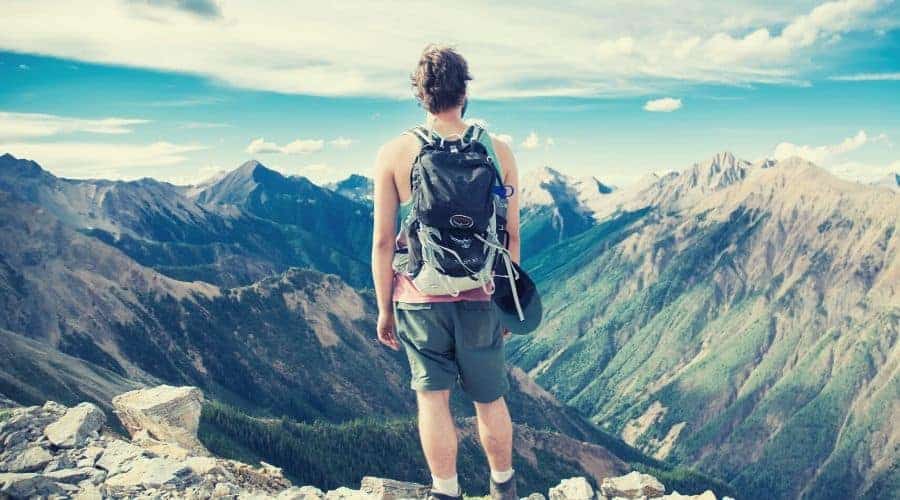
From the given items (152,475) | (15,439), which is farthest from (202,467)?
(15,439)

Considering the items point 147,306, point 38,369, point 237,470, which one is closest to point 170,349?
point 147,306

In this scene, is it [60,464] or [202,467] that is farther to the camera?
[202,467]

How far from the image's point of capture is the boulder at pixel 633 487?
14.5 m

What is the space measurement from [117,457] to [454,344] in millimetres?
8528

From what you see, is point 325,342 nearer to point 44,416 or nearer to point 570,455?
point 570,455

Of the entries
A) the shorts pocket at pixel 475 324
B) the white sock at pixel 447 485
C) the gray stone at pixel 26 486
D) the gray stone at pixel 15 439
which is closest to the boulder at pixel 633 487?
the white sock at pixel 447 485

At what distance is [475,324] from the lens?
29.6ft

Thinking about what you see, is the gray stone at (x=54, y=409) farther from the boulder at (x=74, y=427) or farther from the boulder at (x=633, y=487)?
the boulder at (x=633, y=487)

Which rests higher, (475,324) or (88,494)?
(475,324)

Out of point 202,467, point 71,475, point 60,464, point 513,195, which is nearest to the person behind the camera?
point 513,195

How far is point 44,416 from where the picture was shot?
14750 millimetres

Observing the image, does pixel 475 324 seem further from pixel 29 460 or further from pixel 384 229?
pixel 29 460

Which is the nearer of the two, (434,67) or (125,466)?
(434,67)

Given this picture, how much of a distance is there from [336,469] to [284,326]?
3159 inches
